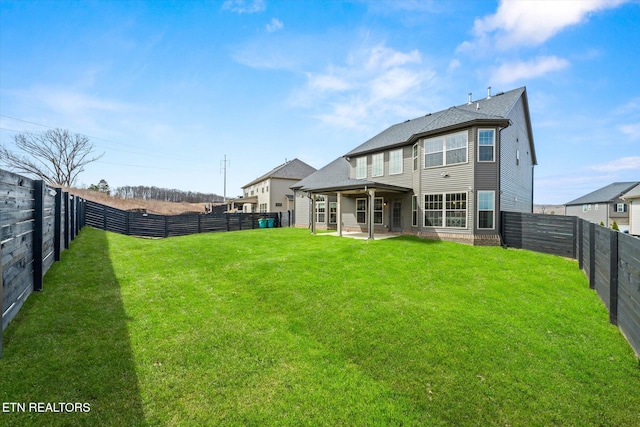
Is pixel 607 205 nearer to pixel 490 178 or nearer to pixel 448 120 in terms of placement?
pixel 490 178

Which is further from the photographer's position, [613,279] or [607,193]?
[607,193]

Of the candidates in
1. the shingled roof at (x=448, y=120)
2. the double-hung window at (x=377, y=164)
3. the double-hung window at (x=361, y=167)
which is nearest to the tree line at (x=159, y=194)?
the double-hung window at (x=361, y=167)

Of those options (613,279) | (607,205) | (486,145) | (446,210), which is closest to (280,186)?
(446,210)

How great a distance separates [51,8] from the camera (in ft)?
38.4

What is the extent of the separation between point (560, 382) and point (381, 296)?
336 cm

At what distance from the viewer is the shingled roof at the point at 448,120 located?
13086 mm

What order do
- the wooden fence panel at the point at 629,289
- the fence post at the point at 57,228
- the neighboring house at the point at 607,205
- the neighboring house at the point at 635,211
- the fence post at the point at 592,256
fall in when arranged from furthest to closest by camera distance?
1. the neighboring house at the point at 607,205
2. the neighboring house at the point at 635,211
3. the fence post at the point at 592,256
4. the fence post at the point at 57,228
5. the wooden fence panel at the point at 629,289

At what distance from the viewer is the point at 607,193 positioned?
1378 inches

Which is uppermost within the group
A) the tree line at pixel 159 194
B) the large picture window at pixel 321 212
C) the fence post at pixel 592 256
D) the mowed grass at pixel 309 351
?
the tree line at pixel 159 194

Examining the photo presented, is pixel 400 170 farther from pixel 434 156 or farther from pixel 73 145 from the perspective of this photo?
pixel 73 145

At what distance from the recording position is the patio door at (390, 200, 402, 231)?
16219mm

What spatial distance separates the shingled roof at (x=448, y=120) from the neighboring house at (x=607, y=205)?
1073 inches

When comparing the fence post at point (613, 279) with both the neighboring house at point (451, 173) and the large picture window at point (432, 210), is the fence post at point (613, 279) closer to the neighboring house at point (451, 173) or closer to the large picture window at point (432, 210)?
the neighboring house at point (451, 173)

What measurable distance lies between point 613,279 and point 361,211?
44.6 feet
